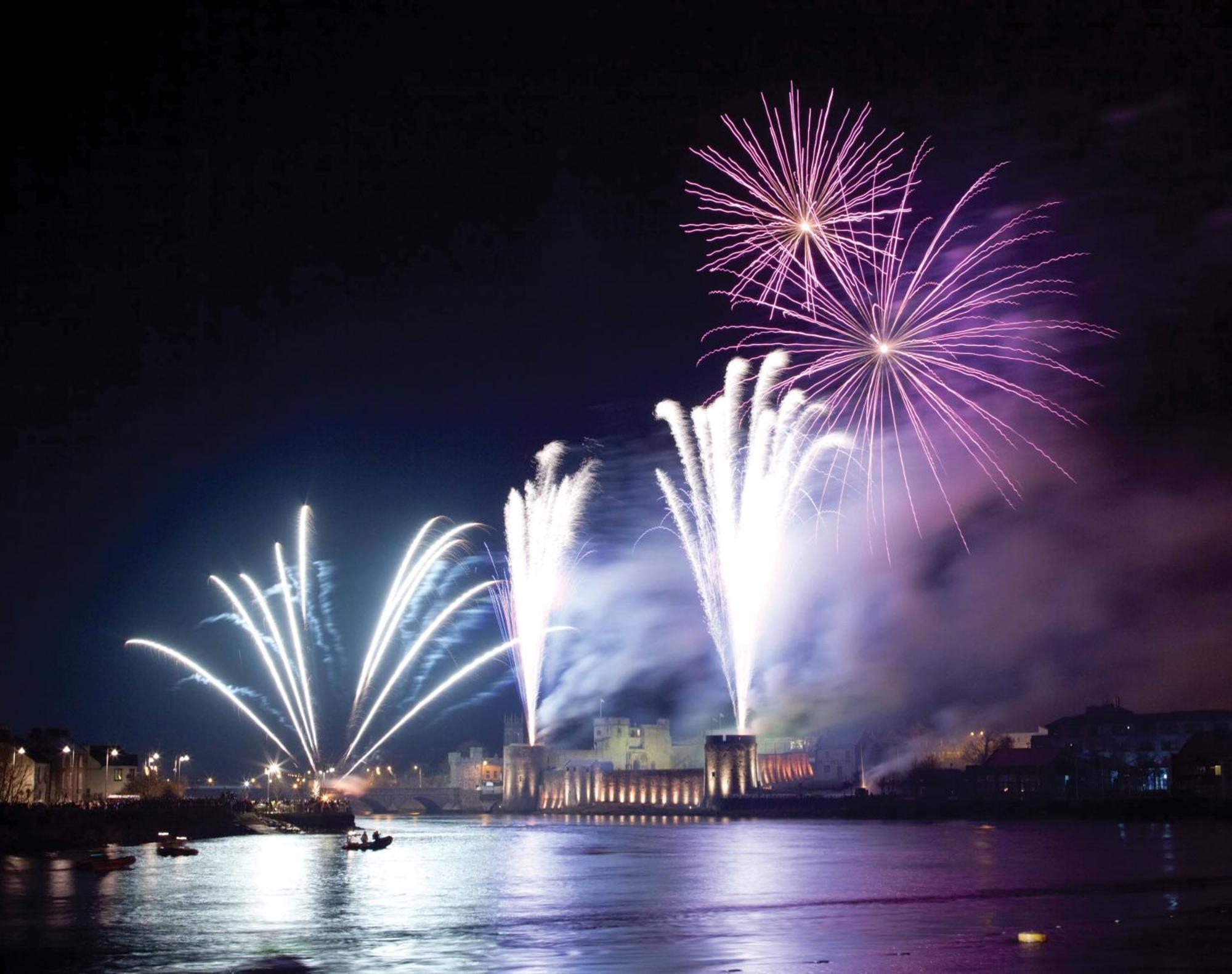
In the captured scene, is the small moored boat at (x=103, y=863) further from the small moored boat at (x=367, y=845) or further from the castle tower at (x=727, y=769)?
the castle tower at (x=727, y=769)

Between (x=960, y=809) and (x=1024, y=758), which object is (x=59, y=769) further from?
(x=1024, y=758)

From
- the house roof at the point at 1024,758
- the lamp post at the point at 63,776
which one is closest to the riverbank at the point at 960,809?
the house roof at the point at 1024,758

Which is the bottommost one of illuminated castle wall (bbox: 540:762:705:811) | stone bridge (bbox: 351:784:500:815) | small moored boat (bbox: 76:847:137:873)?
stone bridge (bbox: 351:784:500:815)

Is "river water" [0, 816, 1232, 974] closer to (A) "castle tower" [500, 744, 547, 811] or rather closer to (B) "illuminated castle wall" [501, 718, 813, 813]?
(B) "illuminated castle wall" [501, 718, 813, 813]

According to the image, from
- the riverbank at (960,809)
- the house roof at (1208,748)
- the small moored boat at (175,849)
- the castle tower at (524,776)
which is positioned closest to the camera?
the small moored boat at (175,849)

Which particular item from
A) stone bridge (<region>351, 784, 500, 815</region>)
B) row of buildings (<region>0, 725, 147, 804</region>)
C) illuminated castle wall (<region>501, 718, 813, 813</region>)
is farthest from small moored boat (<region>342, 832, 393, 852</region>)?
stone bridge (<region>351, 784, 500, 815</region>)

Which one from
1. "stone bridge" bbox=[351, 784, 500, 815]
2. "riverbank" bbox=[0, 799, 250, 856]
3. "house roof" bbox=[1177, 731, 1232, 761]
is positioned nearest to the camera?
"riverbank" bbox=[0, 799, 250, 856]

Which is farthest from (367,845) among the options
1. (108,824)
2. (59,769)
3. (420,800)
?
(420,800)
